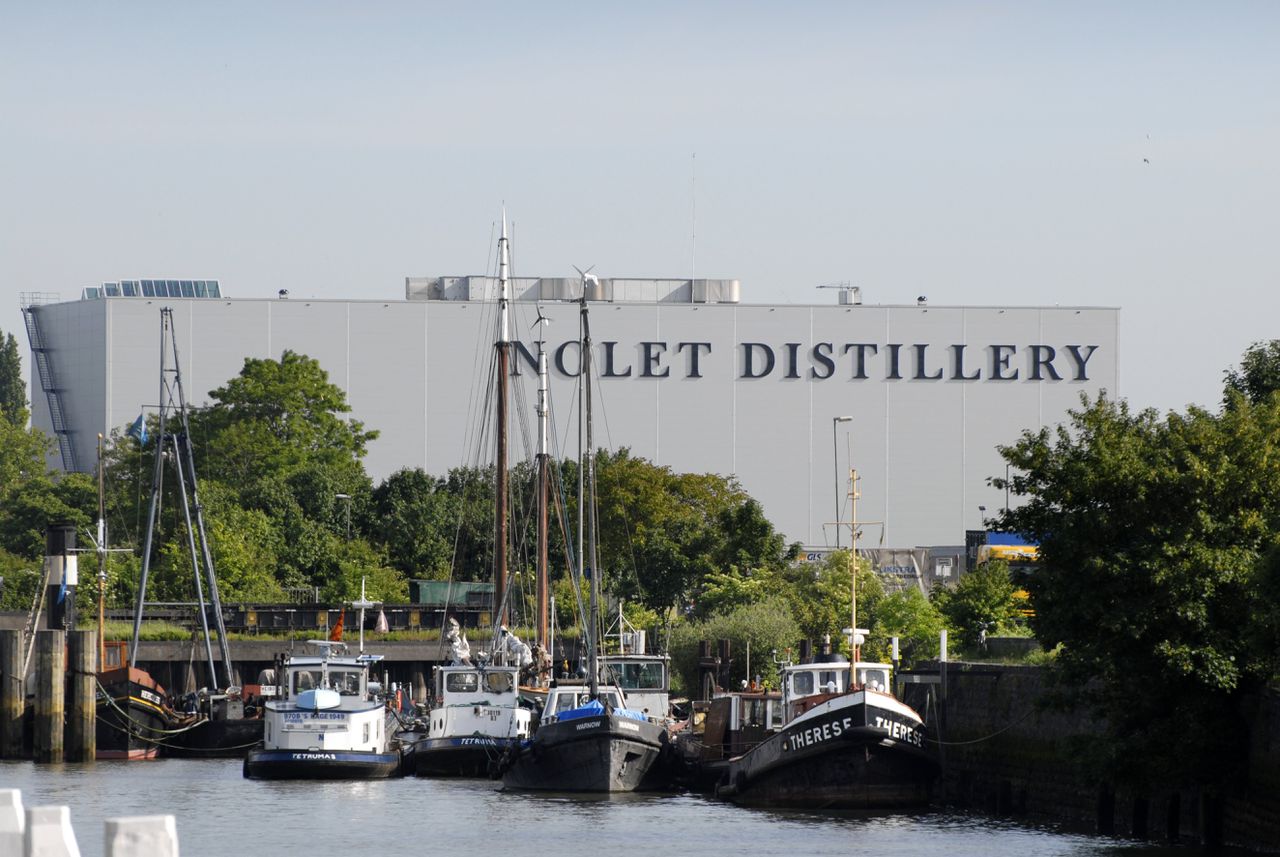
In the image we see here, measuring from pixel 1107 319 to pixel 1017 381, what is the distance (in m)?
7.73

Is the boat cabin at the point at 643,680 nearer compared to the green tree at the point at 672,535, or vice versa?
the boat cabin at the point at 643,680

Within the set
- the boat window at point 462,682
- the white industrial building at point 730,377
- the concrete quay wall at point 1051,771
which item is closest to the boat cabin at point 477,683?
the boat window at point 462,682

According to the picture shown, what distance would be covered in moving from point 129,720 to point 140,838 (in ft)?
180

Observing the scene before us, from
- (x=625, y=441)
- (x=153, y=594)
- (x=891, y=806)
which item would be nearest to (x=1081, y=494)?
(x=891, y=806)

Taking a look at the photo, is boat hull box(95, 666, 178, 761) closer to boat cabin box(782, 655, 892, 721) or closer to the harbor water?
the harbor water

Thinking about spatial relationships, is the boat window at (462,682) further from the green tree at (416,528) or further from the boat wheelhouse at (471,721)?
the green tree at (416,528)

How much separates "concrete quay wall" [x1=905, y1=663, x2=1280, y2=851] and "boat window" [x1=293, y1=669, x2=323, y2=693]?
56.3ft

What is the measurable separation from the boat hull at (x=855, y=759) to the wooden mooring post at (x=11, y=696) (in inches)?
1064

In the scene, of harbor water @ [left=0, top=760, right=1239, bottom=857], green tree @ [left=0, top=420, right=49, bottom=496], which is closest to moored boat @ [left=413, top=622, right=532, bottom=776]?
harbor water @ [left=0, top=760, right=1239, bottom=857]

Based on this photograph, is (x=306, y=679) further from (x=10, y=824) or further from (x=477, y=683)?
(x=10, y=824)

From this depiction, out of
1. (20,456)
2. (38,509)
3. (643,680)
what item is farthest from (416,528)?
(643,680)

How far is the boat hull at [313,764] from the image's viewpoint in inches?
2297

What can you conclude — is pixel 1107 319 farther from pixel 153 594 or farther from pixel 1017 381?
pixel 153 594

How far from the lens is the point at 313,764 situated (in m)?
A: 58.3
